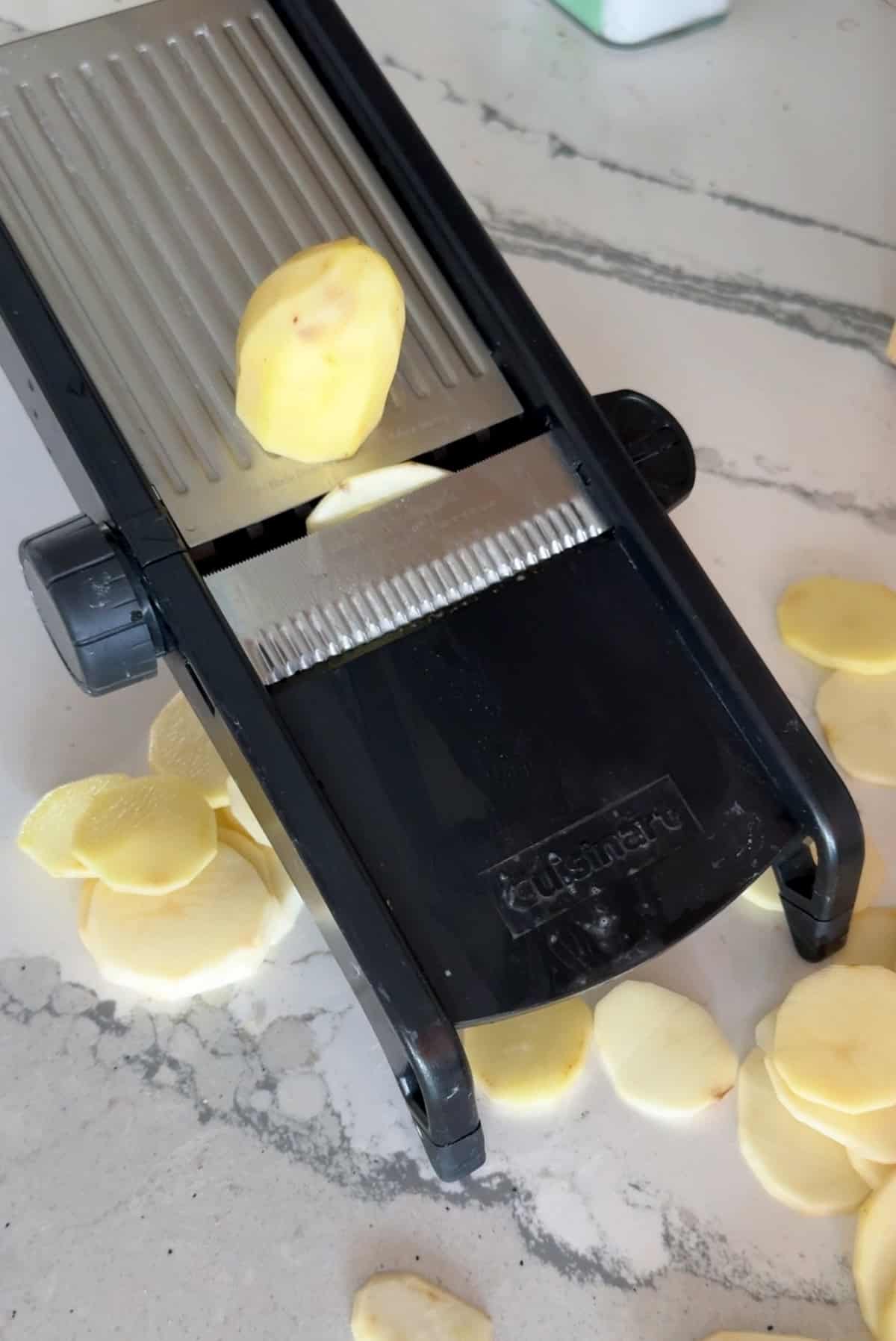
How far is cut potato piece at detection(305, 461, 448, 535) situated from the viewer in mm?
669

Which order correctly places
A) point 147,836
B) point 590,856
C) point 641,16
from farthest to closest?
1. point 641,16
2. point 147,836
3. point 590,856

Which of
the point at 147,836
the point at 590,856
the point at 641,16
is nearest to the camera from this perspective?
the point at 590,856

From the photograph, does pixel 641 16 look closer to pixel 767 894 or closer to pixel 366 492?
pixel 366 492

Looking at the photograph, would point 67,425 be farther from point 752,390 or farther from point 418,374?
point 752,390

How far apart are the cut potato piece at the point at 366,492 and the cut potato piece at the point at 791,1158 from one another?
0.33 m

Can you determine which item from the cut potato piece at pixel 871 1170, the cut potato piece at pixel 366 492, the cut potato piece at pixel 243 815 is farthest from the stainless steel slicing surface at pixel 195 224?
the cut potato piece at pixel 871 1170

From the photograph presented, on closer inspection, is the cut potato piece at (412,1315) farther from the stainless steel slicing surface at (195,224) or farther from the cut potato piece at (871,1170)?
the stainless steel slicing surface at (195,224)

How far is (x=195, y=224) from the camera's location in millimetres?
730

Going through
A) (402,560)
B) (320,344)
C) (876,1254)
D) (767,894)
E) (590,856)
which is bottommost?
(876,1254)

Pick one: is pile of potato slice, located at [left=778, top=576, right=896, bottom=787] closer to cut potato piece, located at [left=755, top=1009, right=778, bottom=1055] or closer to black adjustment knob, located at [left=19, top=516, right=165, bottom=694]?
cut potato piece, located at [left=755, top=1009, right=778, bottom=1055]

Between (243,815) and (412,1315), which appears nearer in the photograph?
(412,1315)

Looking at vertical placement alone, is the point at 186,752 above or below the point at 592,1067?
above

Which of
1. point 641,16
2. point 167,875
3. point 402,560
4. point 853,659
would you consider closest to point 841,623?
point 853,659

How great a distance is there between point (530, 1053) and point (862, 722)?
264 mm
